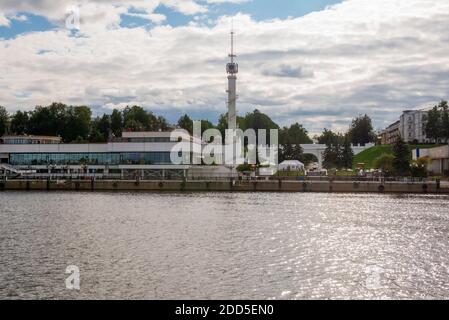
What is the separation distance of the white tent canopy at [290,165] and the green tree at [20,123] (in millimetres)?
82169

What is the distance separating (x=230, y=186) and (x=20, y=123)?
92.5m

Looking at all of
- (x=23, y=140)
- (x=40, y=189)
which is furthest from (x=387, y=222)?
(x=23, y=140)

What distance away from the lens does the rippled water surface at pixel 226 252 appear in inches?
1091

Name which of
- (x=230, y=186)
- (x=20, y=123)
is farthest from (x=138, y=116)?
(x=230, y=186)

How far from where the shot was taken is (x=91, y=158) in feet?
383

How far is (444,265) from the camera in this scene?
33.0 m

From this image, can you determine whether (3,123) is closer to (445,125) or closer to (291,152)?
(291,152)

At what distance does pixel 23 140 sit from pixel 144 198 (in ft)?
180

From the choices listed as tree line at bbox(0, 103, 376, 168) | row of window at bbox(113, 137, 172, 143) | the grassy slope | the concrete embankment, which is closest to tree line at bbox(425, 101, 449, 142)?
the grassy slope

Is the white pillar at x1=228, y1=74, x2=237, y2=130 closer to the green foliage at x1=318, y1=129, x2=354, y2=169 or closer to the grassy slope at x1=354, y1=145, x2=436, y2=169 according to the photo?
the green foliage at x1=318, y1=129, x2=354, y2=169

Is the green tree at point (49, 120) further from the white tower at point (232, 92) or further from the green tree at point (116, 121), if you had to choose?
the white tower at point (232, 92)

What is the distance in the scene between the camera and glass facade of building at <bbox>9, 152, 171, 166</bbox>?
112 m

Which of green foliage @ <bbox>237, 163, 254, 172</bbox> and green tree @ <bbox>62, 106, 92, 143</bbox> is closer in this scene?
green foliage @ <bbox>237, 163, 254, 172</bbox>

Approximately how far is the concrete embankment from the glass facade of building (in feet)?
38.1
